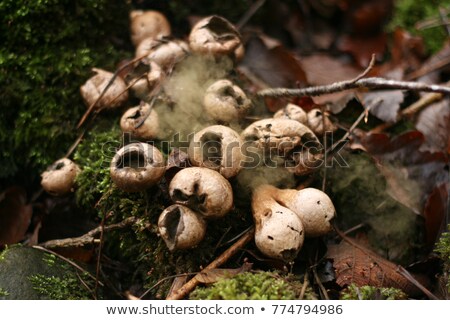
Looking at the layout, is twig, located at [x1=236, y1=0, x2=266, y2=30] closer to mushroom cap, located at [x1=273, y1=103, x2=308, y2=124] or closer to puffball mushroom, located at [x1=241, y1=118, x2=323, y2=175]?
mushroom cap, located at [x1=273, y1=103, x2=308, y2=124]

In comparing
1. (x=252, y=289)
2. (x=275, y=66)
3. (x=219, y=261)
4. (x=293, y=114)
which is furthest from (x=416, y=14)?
(x=252, y=289)

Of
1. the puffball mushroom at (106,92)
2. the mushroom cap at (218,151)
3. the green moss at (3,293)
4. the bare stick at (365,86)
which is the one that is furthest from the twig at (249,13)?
the green moss at (3,293)

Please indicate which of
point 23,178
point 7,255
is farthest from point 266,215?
point 23,178

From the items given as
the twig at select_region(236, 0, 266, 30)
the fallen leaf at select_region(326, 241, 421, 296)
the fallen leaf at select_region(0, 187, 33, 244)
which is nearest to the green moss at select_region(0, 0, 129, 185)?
the fallen leaf at select_region(0, 187, 33, 244)

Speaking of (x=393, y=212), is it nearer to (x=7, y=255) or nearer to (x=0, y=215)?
(x=7, y=255)

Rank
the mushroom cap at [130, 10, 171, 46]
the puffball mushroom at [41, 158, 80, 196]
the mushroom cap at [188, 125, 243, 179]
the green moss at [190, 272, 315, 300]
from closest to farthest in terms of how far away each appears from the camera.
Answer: the green moss at [190, 272, 315, 300] → the mushroom cap at [188, 125, 243, 179] → the puffball mushroom at [41, 158, 80, 196] → the mushroom cap at [130, 10, 171, 46]

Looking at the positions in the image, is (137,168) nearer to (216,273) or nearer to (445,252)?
(216,273)
